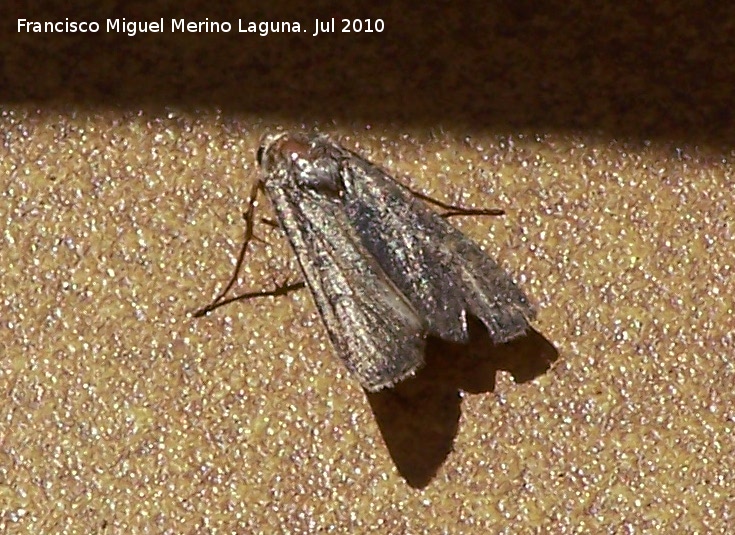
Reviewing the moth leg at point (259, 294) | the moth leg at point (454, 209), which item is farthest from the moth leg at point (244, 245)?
the moth leg at point (454, 209)

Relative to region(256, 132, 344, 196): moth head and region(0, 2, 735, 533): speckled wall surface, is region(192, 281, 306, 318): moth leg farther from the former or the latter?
region(256, 132, 344, 196): moth head

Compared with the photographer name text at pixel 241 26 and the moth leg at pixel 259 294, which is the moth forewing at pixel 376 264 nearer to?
the moth leg at pixel 259 294

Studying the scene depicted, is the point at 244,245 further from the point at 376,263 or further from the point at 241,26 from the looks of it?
the point at 241,26

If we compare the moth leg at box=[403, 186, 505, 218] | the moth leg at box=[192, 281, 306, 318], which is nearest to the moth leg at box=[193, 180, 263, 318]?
the moth leg at box=[192, 281, 306, 318]

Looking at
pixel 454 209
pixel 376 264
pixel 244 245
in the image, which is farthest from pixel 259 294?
pixel 454 209

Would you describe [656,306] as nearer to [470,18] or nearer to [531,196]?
[531,196]

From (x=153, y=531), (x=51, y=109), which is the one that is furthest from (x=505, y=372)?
(x=51, y=109)
